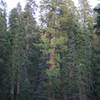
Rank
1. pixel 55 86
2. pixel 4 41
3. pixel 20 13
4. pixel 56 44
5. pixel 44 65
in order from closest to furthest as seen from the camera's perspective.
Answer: pixel 56 44 < pixel 55 86 < pixel 4 41 < pixel 44 65 < pixel 20 13

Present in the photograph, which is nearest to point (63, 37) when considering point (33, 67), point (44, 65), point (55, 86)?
point (55, 86)

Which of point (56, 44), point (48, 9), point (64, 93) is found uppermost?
point (48, 9)

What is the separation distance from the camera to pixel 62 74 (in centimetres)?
3809

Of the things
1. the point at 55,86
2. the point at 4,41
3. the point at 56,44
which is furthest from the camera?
the point at 4,41

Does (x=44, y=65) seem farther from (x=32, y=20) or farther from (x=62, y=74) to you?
(x=32, y=20)

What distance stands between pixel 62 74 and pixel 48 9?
39.2 feet

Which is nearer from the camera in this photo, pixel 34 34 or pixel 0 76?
pixel 0 76

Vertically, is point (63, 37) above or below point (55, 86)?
above

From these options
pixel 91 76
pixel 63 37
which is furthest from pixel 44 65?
pixel 63 37

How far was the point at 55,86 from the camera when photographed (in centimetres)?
3109

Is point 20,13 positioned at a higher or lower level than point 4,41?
higher

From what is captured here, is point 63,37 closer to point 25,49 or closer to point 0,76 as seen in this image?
point 0,76

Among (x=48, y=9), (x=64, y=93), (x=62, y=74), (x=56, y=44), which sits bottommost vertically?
(x=64, y=93)

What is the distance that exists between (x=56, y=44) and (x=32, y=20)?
19.6m
